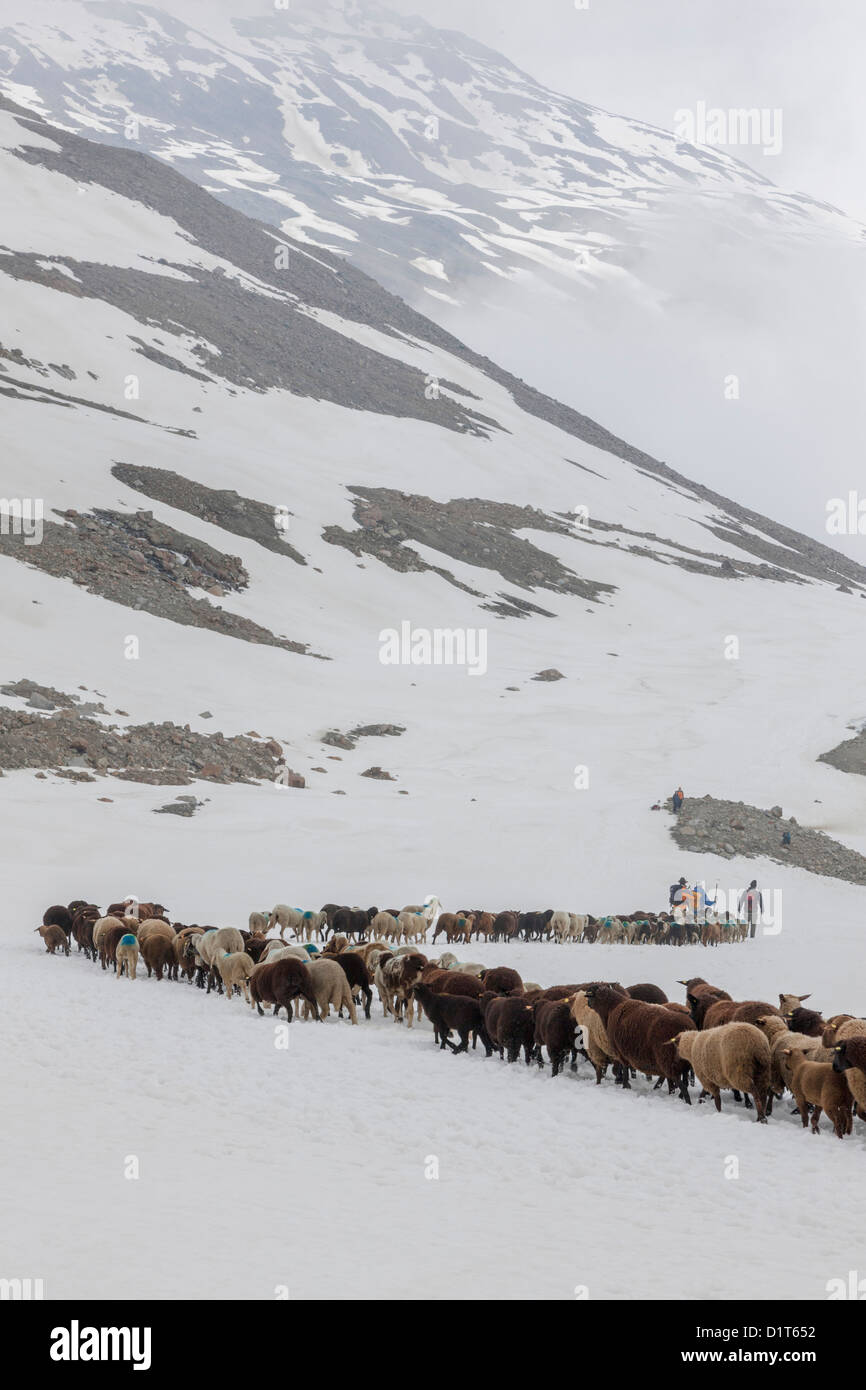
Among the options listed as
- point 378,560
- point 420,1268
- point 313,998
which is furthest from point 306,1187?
point 378,560

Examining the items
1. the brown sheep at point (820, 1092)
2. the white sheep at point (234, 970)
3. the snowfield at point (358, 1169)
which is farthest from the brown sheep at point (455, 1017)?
the brown sheep at point (820, 1092)

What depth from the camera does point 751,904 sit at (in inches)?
1289

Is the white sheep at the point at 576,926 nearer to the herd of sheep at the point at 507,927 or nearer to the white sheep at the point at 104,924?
the herd of sheep at the point at 507,927

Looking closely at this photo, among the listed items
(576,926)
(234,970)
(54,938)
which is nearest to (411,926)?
(576,926)

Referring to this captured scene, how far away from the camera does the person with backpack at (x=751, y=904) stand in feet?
106

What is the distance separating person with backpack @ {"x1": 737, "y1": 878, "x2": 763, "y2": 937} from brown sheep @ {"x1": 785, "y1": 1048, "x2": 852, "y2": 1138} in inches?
807

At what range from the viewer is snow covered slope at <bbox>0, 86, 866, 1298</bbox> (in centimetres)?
923

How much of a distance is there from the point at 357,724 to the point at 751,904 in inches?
765

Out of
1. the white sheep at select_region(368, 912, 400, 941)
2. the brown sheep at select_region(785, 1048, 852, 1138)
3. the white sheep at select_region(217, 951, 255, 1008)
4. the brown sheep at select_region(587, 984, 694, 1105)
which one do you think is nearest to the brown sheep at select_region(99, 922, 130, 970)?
the white sheep at select_region(217, 951, 255, 1008)

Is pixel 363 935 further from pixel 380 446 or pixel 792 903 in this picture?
pixel 380 446

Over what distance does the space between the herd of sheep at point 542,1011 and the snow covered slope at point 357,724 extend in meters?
0.57

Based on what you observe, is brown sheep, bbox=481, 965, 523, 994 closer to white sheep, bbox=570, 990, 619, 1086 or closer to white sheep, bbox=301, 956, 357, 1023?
white sheep, bbox=301, 956, 357, 1023

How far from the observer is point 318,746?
142 feet

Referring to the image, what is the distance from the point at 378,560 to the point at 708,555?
4044 cm
